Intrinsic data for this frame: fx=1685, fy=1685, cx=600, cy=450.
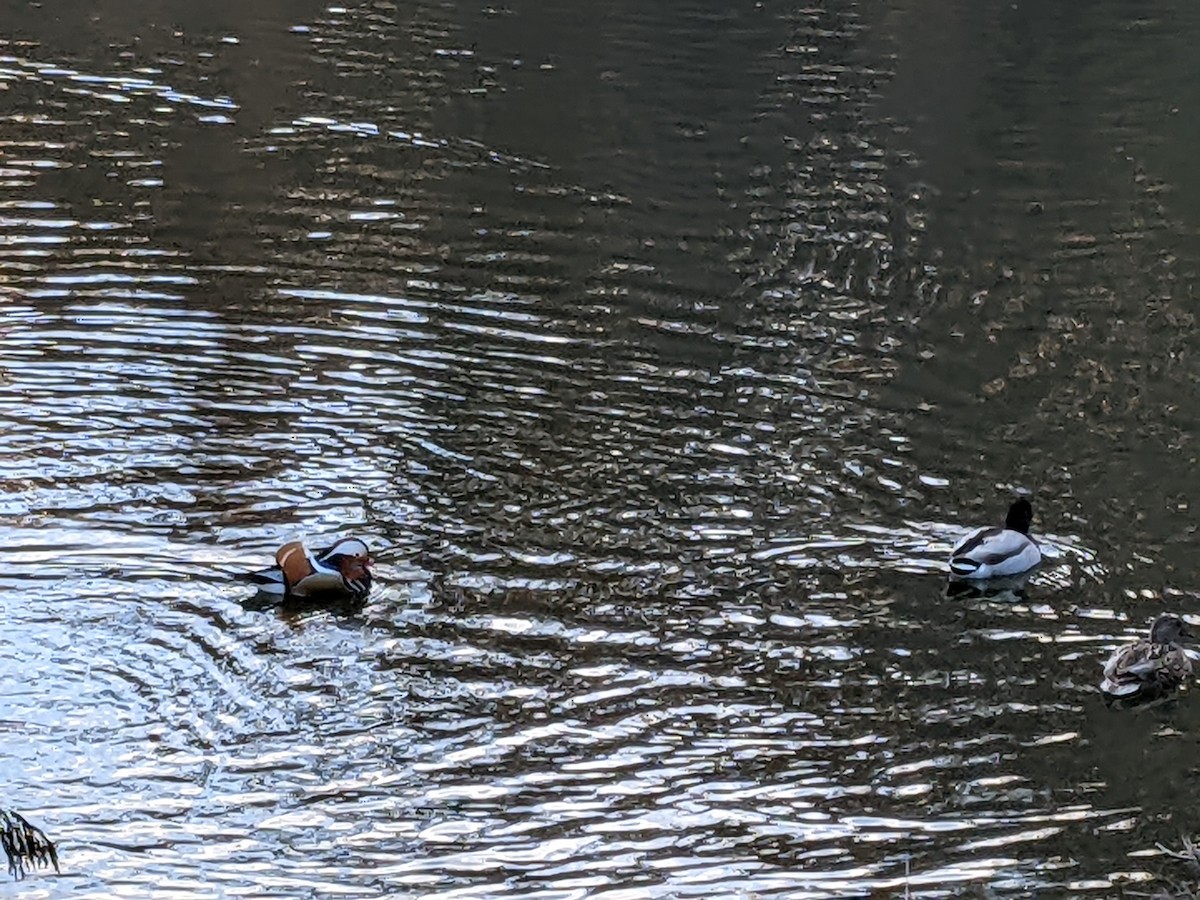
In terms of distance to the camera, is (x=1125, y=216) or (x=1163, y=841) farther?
(x=1125, y=216)

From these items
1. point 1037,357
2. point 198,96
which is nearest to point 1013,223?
point 1037,357

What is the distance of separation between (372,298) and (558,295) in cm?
225

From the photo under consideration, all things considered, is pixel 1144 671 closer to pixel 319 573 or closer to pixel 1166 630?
pixel 1166 630

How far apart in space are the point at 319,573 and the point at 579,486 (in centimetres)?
325

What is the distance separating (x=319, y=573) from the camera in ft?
41.2

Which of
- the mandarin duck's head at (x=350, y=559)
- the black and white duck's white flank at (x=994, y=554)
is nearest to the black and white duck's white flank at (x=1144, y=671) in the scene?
the black and white duck's white flank at (x=994, y=554)

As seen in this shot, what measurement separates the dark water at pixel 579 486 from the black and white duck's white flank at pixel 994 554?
275mm

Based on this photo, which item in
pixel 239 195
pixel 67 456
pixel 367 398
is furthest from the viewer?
pixel 239 195

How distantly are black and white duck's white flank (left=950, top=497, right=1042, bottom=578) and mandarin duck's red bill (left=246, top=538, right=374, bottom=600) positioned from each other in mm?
4744

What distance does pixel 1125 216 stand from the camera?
25312mm

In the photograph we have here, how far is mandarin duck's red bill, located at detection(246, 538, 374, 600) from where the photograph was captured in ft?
41.3

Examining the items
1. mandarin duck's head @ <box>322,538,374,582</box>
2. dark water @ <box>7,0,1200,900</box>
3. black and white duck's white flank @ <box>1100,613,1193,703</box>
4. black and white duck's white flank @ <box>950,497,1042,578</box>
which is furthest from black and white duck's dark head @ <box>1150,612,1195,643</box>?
mandarin duck's head @ <box>322,538,374,582</box>

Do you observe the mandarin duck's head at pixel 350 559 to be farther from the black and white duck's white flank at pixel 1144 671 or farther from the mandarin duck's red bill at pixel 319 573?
the black and white duck's white flank at pixel 1144 671

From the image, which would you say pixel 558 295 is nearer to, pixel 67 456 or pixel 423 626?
pixel 67 456
